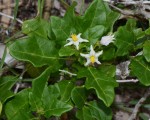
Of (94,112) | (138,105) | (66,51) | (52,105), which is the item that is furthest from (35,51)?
(138,105)

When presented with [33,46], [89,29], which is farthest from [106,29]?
[33,46]

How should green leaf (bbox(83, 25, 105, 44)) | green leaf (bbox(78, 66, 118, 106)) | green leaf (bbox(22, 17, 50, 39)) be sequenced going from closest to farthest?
green leaf (bbox(78, 66, 118, 106))
green leaf (bbox(83, 25, 105, 44))
green leaf (bbox(22, 17, 50, 39))

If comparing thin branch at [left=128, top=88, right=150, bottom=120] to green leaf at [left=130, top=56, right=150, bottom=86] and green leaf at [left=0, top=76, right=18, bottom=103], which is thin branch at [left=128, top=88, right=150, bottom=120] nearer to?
green leaf at [left=130, top=56, right=150, bottom=86]

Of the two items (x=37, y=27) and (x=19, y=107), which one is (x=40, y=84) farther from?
(x=37, y=27)

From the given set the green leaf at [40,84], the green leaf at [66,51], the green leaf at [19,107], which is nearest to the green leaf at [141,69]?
the green leaf at [66,51]

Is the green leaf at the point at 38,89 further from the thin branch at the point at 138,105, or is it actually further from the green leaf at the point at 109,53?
the thin branch at the point at 138,105

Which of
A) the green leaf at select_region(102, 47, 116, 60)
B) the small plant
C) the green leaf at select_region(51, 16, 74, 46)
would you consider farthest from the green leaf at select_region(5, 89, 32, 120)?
the green leaf at select_region(102, 47, 116, 60)

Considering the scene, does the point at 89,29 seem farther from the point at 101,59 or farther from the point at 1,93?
the point at 1,93
